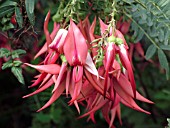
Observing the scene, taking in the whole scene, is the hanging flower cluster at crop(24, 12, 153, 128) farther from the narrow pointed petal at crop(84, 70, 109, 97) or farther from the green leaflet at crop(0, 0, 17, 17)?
the green leaflet at crop(0, 0, 17, 17)

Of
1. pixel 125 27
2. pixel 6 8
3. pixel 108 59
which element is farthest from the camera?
pixel 125 27

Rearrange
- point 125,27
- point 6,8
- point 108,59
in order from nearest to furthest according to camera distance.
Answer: point 108,59 → point 6,8 → point 125,27

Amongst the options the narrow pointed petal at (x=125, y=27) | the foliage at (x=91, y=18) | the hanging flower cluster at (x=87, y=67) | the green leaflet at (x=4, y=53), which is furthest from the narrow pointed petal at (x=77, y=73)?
the narrow pointed petal at (x=125, y=27)

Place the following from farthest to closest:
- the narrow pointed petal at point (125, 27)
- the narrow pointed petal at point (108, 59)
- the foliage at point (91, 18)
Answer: the narrow pointed petal at point (125, 27) → the foliage at point (91, 18) → the narrow pointed petal at point (108, 59)

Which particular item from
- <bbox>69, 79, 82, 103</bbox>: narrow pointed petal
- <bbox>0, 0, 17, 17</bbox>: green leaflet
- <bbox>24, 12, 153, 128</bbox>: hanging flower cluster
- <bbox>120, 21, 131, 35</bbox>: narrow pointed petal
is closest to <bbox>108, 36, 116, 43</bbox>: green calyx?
<bbox>24, 12, 153, 128</bbox>: hanging flower cluster

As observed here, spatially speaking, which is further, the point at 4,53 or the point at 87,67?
the point at 4,53

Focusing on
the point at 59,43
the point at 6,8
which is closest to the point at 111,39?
the point at 59,43

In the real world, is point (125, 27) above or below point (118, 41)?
below

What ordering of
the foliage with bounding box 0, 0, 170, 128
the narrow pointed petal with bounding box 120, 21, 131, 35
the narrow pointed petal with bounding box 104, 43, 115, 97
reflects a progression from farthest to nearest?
the narrow pointed petal with bounding box 120, 21, 131, 35 → the foliage with bounding box 0, 0, 170, 128 → the narrow pointed petal with bounding box 104, 43, 115, 97

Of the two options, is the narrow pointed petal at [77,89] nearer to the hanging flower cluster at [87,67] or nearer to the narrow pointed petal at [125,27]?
the hanging flower cluster at [87,67]

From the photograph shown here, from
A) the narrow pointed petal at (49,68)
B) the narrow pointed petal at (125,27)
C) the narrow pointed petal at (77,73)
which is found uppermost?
the narrow pointed petal at (77,73)

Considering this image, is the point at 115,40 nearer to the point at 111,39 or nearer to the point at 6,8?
the point at 111,39

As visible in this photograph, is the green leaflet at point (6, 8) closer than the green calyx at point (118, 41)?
No

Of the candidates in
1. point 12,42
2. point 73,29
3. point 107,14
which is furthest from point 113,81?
point 12,42
